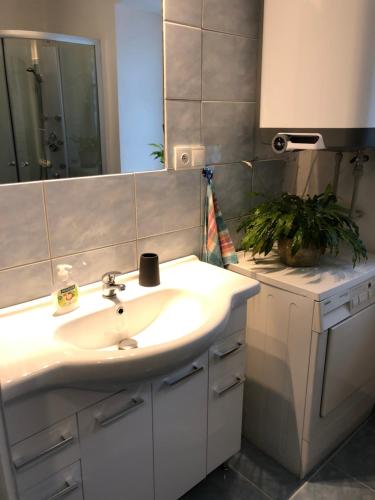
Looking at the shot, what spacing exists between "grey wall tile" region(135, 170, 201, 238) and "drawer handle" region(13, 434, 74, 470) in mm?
735

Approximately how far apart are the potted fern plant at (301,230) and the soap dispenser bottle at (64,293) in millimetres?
697

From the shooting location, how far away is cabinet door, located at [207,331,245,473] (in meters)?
1.42

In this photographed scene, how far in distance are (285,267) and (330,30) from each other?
856 mm

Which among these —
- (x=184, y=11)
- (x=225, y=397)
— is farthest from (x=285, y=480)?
(x=184, y=11)

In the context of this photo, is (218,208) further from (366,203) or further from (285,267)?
(366,203)

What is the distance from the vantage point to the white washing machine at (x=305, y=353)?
1.49 metres

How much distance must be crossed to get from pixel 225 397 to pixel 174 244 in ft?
2.01

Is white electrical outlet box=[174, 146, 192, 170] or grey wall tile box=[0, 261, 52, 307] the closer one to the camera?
grey wall tile box=[0, 261, 52, 307]

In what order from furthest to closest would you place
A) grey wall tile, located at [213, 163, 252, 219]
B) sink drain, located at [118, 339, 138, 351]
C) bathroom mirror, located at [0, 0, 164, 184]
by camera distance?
grey wall tile, located at [213, 163, 252, 219] → sink drain, located at [118, 339, 138, 351] → bathroom mirror, located at [0, 0, 164, 184]

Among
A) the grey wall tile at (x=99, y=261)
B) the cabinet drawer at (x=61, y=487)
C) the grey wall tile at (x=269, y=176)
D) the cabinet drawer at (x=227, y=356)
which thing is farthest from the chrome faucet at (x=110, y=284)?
the grey wall tile at (x=269, y=176)

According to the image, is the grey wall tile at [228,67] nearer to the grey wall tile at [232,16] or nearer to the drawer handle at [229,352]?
the grey wall tile at [232,16]

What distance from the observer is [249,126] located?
1782 millimetres

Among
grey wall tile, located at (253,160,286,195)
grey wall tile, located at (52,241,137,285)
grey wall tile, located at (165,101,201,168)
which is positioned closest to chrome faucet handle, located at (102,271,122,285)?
grey wall tile, located at (52,241,137,285)

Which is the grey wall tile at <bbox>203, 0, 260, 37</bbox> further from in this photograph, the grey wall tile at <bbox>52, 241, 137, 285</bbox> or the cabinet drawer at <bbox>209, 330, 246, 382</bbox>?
the cabinet drawer at <bbox>209, 330, 246, 382</bbox>
